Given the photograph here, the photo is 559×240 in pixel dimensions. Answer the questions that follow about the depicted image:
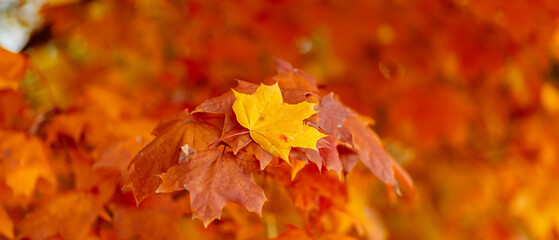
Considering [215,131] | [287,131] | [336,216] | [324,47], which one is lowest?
[324,47]

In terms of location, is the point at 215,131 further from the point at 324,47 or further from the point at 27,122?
the point at 324,47

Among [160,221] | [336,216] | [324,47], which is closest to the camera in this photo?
[160,221]

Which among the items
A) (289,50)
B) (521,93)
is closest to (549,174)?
(521,93)

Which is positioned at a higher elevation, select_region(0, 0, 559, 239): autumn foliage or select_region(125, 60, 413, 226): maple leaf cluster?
select_region(125, 60, 413, 226): maple leaf cluster

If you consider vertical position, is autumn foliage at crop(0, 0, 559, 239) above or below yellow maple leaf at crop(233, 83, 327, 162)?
below
